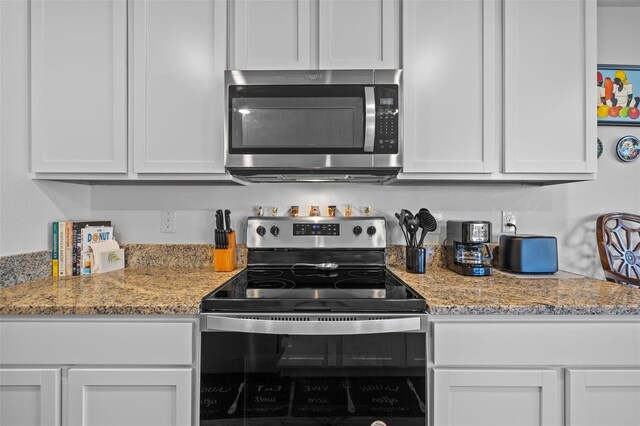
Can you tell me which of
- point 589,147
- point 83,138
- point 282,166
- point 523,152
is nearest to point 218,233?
point 282,166

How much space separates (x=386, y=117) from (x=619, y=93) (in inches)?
61.6

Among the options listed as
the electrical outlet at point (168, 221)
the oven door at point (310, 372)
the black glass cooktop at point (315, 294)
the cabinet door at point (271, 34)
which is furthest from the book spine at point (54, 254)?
the cabinet door at point (271, 34)

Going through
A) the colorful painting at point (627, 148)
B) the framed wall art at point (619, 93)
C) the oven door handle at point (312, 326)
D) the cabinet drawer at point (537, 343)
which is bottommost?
the cabinet drawer at point (537, 343)

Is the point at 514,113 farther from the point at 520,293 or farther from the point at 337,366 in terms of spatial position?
the point at 337,366

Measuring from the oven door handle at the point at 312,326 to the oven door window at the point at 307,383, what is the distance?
0.03 m

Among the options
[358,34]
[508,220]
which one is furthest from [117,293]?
[508,220]

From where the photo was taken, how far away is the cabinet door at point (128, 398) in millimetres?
1206

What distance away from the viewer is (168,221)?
2.02 meters

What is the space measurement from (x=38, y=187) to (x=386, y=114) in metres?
1.71

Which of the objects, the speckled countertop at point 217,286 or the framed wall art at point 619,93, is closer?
the speckled countertop at point 217,286

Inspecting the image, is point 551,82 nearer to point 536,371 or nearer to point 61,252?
point 536,371

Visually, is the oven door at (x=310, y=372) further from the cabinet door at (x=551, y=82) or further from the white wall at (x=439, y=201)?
the cabinet door at (x=551, y=82)

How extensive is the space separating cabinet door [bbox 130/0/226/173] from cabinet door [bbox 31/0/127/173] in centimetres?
8

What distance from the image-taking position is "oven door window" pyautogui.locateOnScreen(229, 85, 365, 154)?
5.26 feet
